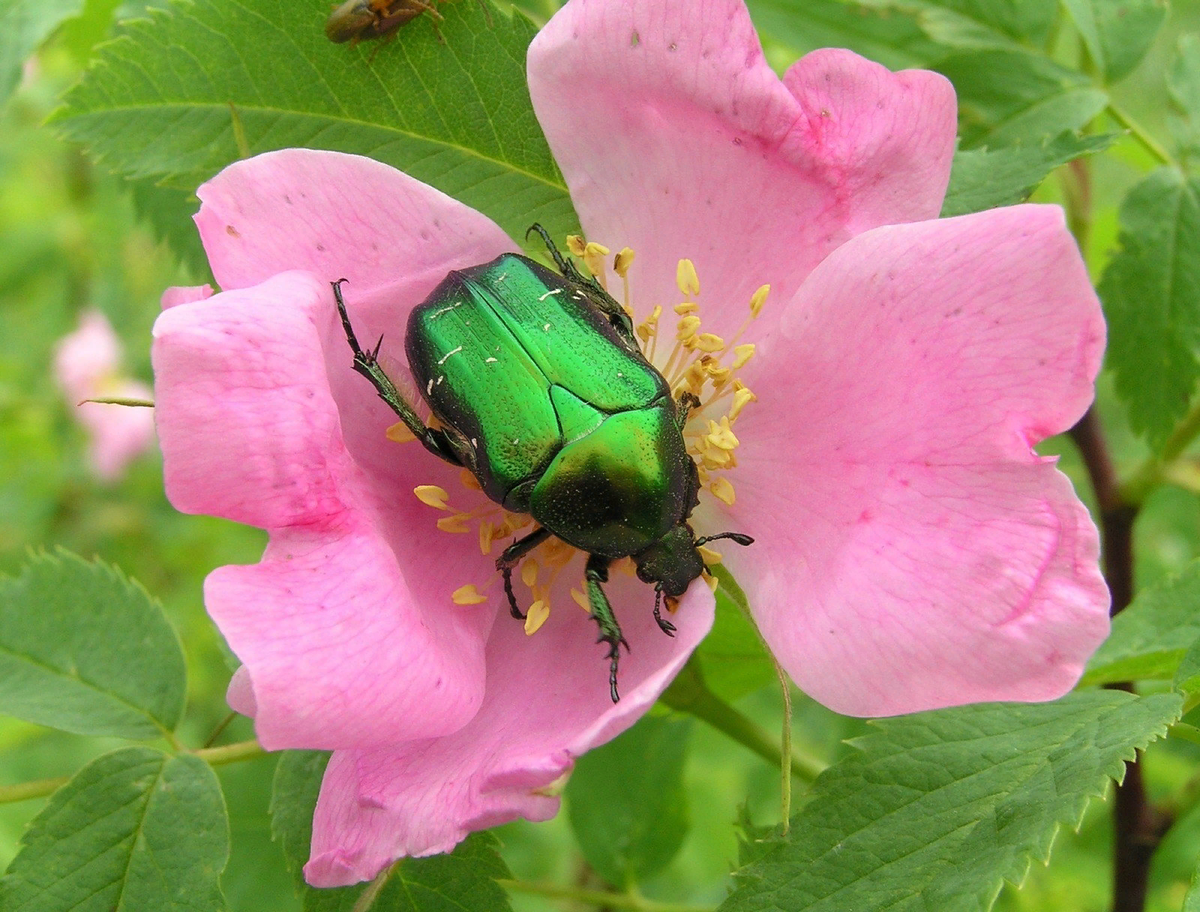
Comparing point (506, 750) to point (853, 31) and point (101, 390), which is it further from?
point (101, 390)

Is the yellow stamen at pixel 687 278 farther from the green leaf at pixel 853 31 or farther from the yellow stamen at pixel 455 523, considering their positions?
the green leaf at pixel 853 31

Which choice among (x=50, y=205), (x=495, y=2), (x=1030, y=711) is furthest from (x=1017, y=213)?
(x=50, y=205)

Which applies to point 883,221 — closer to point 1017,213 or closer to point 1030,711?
point 1017,213

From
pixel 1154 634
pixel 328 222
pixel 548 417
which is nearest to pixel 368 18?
pixel 328 222

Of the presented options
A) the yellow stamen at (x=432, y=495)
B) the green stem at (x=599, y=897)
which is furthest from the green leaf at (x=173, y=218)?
the green stem at (x=599, y=897)

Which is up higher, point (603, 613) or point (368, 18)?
point (368, 18)

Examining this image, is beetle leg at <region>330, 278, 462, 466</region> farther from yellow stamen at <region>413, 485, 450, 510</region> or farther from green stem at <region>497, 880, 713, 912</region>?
green stem at <region>497, 880, 713, 912</region>
